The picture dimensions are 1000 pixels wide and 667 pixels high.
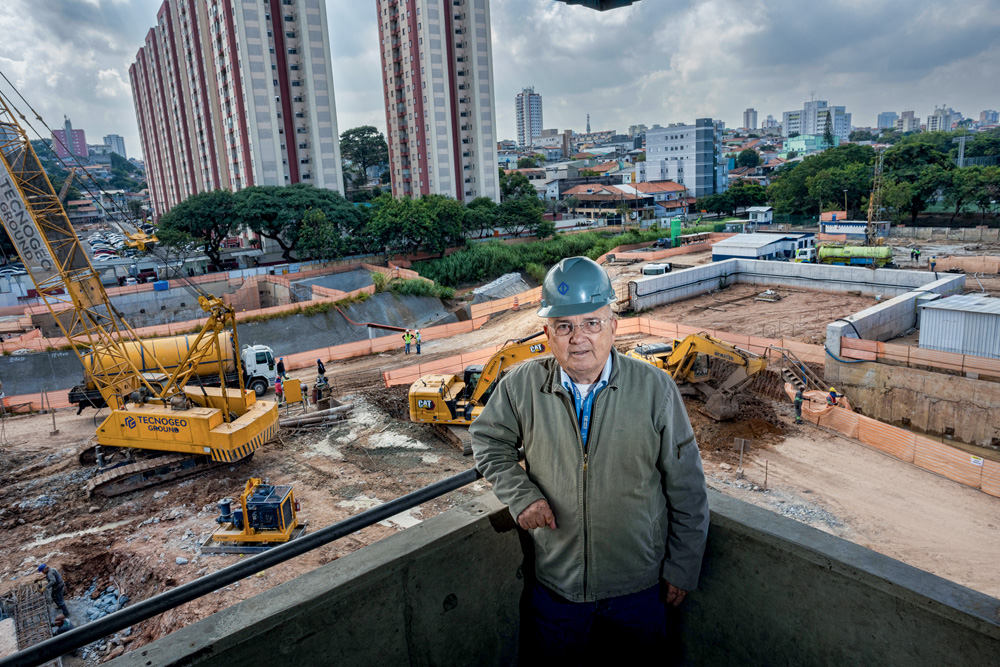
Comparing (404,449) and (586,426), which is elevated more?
(586,426)

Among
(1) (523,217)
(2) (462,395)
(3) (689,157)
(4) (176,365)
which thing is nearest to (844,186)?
(1) (523,217)

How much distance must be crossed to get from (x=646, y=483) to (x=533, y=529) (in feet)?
1.89

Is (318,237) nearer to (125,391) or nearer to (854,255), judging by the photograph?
(125,391)

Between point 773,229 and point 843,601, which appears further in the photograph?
point 773,229

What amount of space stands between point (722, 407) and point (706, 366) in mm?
1798

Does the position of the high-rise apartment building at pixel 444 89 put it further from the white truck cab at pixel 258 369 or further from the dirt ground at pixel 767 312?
the white truck cab at pixel 258 369

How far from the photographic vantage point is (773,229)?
5806cm

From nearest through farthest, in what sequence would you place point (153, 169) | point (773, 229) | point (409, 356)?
1. point (409, 356)
2. point (773, 229)
3. point (153, 169)

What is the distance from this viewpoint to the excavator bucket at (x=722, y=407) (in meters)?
18.3

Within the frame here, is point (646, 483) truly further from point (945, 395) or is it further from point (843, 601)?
point (945, 395)

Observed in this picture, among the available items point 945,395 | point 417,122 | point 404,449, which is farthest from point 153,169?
point 945,395

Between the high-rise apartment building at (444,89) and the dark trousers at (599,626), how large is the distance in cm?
6475

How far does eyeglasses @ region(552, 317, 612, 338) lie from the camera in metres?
2.57

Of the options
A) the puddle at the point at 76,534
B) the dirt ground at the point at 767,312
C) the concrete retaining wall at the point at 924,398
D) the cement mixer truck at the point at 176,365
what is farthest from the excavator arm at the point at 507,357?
the dirt ground at the point at 767,312
